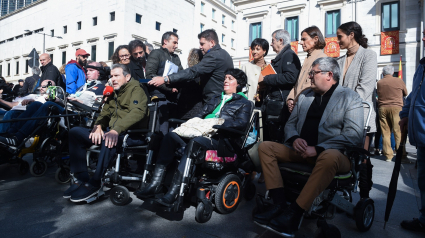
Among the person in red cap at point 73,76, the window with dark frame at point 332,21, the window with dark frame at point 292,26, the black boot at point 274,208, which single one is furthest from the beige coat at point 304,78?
the window with dark frame at point 292,26

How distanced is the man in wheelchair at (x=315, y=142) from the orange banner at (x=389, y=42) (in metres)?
17.6

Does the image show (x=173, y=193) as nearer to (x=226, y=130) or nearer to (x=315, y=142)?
(x=226, y=130)

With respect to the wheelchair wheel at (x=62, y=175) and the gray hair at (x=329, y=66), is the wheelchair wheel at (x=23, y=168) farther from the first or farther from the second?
the gray hair at (x=329, y=66)

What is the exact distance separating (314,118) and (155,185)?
1783 millimetres

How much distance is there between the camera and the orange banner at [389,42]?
1725 cm

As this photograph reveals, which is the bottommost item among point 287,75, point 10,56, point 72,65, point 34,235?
point 34,235

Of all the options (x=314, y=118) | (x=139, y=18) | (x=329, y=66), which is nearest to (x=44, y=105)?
(x=314, y=118)

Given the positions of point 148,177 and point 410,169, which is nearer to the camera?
point 148,177

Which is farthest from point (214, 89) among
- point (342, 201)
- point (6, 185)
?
point (6, 185)

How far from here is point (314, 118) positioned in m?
2.88

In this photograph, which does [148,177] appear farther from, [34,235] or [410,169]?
[410,169]

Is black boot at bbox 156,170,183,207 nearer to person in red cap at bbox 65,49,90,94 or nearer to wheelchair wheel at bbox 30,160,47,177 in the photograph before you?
wheelchair wheel at bbox 30,160,47,177

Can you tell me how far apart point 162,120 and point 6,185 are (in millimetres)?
2277

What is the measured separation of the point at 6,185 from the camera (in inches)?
158
